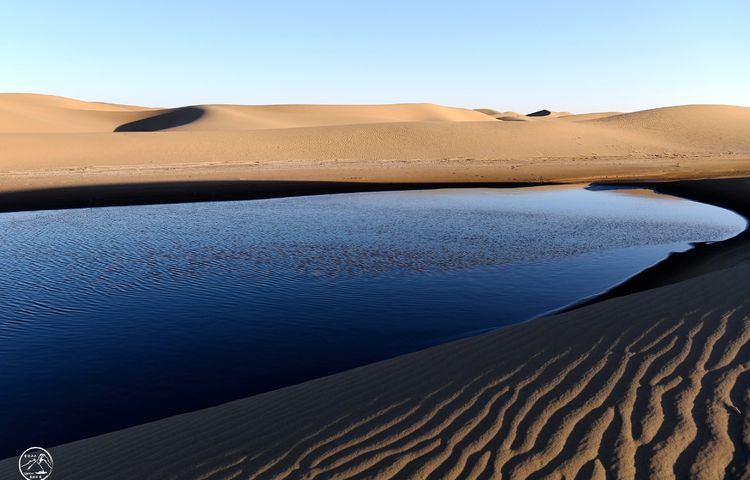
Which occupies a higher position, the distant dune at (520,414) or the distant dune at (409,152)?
the distant dune at (409,152)

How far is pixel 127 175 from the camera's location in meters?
33.6

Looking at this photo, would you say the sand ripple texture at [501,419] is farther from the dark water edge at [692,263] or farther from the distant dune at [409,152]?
the distant dune at [409,152]

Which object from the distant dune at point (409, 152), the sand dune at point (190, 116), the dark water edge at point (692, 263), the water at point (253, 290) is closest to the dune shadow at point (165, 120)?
the sand dune at point (190, 116)

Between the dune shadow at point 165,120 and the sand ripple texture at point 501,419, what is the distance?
9810cm

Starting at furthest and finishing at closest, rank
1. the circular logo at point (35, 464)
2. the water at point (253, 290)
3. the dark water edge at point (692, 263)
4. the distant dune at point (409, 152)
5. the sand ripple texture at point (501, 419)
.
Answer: the distant dune at point (409, 152) < the dark water edge at point (692, 263) < the water at point (253, 290) < the circular logo at point (35, 464) < the sand ripple texture at point (501, 419)

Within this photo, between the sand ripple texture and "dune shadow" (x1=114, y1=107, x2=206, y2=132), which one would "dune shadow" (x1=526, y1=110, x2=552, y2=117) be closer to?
"dune shadow" (x1=114, y1=107, x2=206, y2=132)

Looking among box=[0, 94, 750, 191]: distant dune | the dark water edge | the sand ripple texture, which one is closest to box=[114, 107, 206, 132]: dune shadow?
box=[0, 94, 750, 191]: distant dune

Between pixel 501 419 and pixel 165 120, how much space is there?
4406 inches

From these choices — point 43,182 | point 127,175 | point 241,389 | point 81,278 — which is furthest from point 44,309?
point 127,175

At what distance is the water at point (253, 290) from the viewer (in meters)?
7.01

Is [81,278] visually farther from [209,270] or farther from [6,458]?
[6,458]

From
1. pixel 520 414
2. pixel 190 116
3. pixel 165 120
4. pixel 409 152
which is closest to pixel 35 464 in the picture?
pixel 520 414

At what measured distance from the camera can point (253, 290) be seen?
1072 cm

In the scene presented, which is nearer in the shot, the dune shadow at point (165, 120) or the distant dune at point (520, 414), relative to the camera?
the distant dune at point (520, 414)
